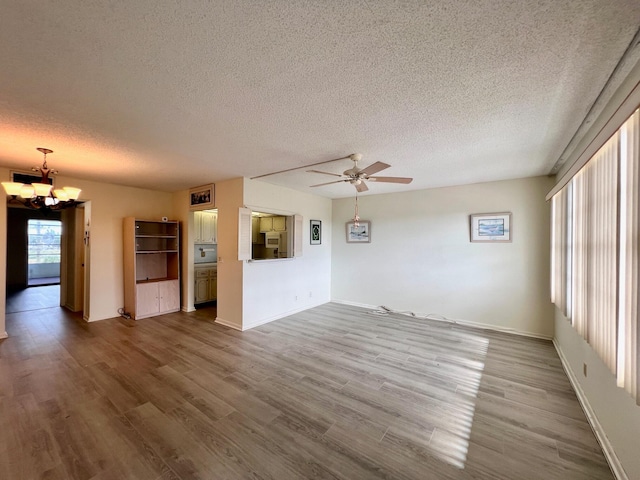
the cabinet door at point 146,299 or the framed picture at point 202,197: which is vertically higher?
the framed picture at point 202,197

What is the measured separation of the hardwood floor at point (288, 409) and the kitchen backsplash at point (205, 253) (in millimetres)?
2446

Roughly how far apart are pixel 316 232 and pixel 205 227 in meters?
2.60

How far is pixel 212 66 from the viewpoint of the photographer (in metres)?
1.55

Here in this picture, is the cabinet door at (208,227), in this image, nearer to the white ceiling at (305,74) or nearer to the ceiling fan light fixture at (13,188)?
the white ceiling at (305,74)

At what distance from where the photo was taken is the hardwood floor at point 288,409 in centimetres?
170

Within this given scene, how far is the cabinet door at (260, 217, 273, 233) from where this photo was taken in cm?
647

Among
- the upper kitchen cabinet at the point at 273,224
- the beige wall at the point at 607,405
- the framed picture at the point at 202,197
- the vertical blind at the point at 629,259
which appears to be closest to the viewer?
the vertical blind at the point at 629,259

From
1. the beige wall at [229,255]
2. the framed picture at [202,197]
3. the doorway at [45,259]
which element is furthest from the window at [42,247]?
the beige wall at [229,255]

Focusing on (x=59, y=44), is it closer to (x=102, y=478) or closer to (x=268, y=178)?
(x=102, y=478)

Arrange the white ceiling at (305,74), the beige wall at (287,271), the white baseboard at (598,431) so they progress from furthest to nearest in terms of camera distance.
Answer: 1. the beige wall at (287,271)
2. the white baseboard at (598,431)
3. the white ceiling at (305,74)

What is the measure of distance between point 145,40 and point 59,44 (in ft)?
1.59

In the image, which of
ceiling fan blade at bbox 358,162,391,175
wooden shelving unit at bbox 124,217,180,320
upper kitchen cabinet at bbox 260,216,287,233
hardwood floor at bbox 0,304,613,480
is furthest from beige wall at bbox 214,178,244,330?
ceiling fan blade at bbox 358,162,391,175

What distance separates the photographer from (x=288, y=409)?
2256 millimetres

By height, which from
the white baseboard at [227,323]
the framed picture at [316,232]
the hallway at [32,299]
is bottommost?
the hallway at [32,299]
